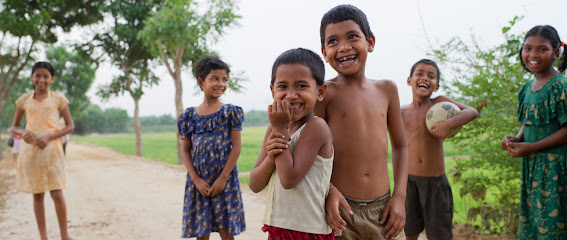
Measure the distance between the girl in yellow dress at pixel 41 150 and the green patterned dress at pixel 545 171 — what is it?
4.22 m

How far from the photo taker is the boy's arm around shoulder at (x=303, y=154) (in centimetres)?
A: 147

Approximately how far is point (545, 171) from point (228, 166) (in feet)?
7.52

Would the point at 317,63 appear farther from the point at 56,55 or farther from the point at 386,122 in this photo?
the point at 56,55

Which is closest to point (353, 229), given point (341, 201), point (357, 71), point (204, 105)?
point (341, 201)

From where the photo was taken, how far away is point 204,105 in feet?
10.1

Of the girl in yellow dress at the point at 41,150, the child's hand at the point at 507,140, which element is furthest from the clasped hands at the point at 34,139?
the child's hand at the point at 507,140

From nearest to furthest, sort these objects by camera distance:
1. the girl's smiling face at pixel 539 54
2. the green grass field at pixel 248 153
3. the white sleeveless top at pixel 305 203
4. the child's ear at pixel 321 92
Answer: the white sleeveless top at pixel 305 203
the child's ear at pixel 321 92
the girl's smiling face at pixel 539 54
the green grass field at pixel 248 153

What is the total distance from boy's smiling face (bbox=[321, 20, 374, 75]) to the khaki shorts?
2.16ft

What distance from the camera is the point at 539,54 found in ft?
8.41

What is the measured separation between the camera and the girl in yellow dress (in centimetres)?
373

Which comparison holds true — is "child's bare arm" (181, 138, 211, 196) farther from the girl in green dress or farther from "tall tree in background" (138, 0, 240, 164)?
"tall tree in background" (138, 0, 240, 164)

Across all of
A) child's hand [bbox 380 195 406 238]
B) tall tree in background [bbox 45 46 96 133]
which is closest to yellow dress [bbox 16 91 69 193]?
child's hand [bbox 380 195 406 238]

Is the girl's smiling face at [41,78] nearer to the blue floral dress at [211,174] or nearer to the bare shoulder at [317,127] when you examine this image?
the blue floral dress at [211,174]

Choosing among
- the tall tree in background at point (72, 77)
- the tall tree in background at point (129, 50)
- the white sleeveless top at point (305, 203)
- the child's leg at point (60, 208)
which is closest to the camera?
the white sleeveless top at point (305, 203)
